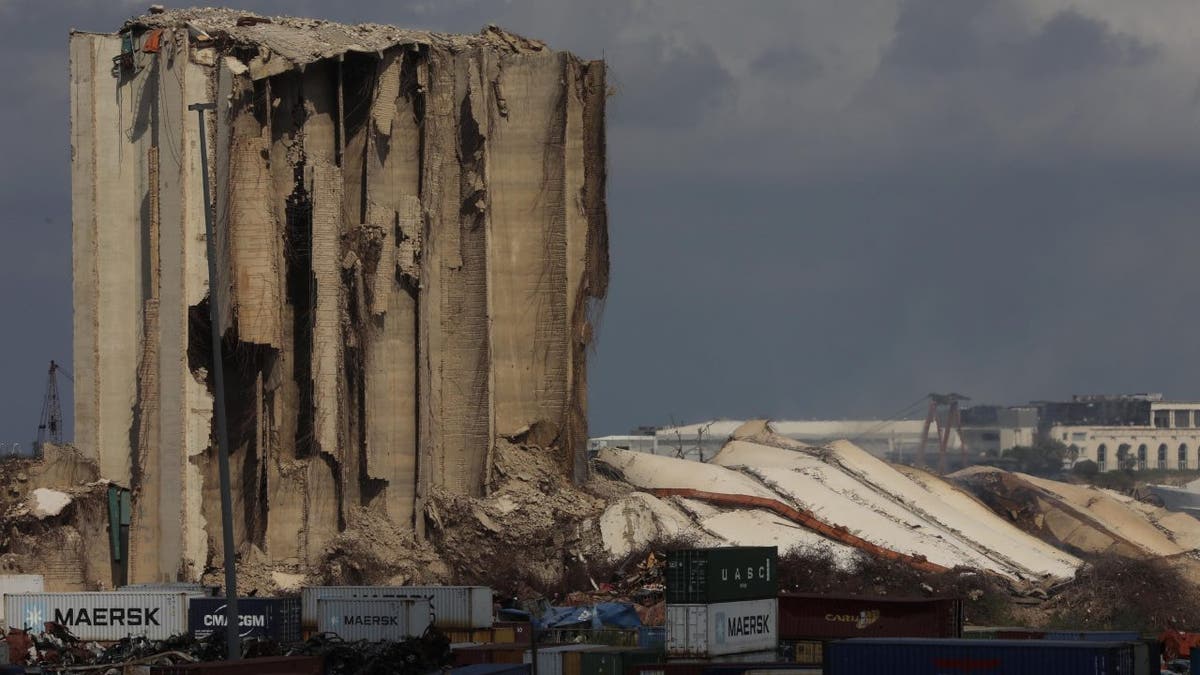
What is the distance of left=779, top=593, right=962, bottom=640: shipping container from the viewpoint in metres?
58.1

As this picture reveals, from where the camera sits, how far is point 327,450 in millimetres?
81125

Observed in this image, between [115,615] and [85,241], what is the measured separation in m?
22.6

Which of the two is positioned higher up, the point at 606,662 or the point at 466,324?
the point at 466,324

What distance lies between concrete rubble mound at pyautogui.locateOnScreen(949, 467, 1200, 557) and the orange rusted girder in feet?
40.0

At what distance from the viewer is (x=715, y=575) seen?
54.3 m

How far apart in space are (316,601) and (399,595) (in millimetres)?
2395

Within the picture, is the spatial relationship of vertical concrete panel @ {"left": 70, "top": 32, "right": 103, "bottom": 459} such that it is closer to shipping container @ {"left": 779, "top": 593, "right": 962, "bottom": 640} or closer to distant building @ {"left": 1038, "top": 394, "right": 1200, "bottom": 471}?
shipping container @ {"left": 779, "top": 593, "right": 962, "bottom": 640}

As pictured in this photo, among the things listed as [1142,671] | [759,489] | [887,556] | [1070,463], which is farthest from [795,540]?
[1070,463]

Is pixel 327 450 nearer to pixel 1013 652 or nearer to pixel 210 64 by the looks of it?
pixel 210 64

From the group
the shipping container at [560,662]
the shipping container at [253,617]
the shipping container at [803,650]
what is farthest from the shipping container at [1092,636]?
the shipping container at [253,617]

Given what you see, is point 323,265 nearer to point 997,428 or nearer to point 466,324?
point 466,324

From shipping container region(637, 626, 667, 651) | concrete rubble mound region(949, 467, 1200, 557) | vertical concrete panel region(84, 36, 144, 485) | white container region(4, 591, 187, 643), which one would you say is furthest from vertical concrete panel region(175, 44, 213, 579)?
concrete rubble mound region(949, 467, 1200, 557)

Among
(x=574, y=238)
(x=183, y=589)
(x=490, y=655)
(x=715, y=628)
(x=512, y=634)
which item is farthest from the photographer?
(x=574, y=238)

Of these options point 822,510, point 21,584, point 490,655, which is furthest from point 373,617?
point 822,510
